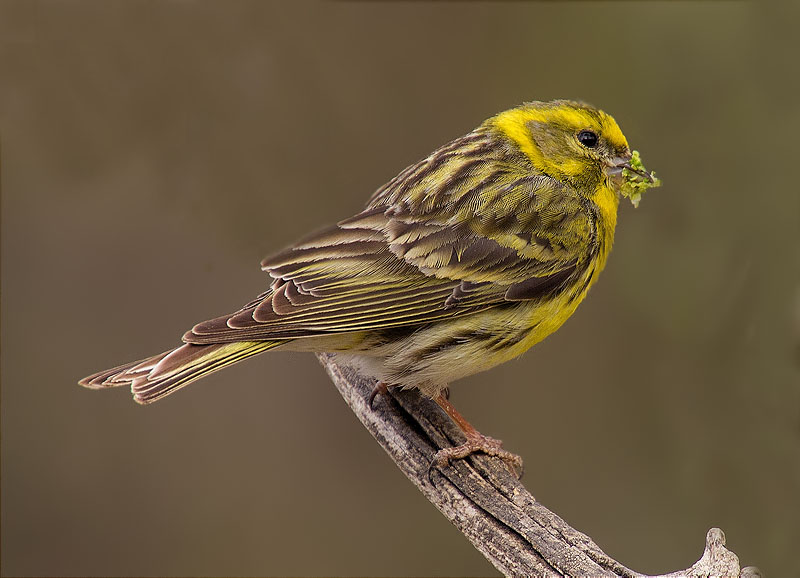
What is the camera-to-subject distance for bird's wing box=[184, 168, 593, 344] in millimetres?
5207

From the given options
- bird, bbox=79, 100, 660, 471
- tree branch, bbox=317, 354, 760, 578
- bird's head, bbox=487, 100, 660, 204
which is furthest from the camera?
bird's head, bbox=487, 100, 660, 204

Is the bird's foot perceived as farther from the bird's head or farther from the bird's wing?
the bird's head

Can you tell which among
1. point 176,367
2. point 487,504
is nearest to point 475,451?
point 487,504

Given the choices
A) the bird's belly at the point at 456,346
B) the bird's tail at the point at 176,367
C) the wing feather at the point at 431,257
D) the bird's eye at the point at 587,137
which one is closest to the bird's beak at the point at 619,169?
the bird's eye at the point at 587,137

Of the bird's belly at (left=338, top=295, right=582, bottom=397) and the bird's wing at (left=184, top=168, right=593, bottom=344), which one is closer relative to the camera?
the bird's wing at (left=184, top=168, right=593, bottom=344)

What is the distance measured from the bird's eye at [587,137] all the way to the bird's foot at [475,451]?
1.85 m

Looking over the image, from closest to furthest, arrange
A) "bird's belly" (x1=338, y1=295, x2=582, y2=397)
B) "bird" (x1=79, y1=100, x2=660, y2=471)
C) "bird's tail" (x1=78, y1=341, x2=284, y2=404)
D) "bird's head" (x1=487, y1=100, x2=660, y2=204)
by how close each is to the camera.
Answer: "bird's tail" (x1=78, y1=341, x2=284, y2=404)
"bird" (x1=79, y1=100, x2=660, y2=471)
"bird's belly" (x1=338, y1=295, x2=582, y2=397)
"bird's head" (x1=487, y1=100, x2=660, y2=204)

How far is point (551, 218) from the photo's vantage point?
5590mm

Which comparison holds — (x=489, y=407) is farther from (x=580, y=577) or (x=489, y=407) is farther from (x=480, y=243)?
(x=580, y=577)

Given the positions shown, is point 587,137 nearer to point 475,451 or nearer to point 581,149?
point 581,149

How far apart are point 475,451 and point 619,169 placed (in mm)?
1919

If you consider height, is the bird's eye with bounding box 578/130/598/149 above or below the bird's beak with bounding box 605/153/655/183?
above

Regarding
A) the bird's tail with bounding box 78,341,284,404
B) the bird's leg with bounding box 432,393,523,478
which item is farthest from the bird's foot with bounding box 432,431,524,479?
the bird's tail with bounding box 78,341,284,404

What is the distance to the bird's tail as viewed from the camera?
4914 millimetres
